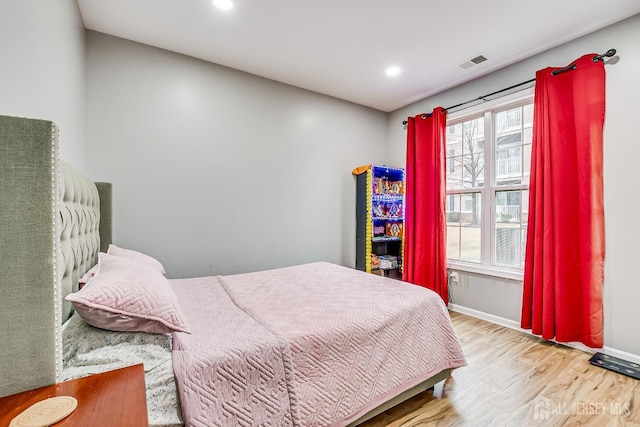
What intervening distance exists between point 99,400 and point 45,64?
5.70ft

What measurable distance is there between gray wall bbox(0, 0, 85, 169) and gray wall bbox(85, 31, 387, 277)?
335 millimetres

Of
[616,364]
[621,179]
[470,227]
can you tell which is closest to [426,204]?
[470,227]

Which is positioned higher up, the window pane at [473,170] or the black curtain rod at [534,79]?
the black curtain rod at [534,79]

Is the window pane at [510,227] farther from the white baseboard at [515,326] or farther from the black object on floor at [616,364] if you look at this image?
the black object on floor at [616,364]

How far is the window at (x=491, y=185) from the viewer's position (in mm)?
3045

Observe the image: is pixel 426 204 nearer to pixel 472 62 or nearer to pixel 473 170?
pixel 473 170

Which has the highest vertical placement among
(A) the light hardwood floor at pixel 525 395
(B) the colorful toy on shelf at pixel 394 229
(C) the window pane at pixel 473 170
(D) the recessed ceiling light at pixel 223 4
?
(D) the recessed ceiling light at pixel 223 4

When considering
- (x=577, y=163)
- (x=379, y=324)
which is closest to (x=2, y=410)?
(x=379, y=324)

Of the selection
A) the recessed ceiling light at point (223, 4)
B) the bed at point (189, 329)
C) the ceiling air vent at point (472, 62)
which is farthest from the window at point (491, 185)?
the recessed ceiling light at point (223, 4)

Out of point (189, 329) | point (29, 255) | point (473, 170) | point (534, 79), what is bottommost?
point (189, 329)

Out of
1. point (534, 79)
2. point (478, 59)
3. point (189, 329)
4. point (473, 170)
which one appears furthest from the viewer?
point (473, 170)

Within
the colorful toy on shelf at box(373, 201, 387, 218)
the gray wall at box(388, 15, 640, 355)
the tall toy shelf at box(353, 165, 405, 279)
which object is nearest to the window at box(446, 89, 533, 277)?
the gray wall at box(388, 15, 640, 355)

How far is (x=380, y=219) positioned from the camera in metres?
4.11

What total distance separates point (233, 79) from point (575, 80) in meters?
3.28
